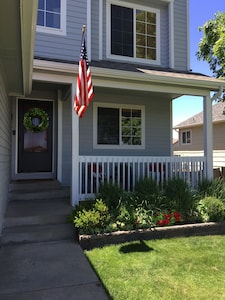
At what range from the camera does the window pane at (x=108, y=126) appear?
341 inches

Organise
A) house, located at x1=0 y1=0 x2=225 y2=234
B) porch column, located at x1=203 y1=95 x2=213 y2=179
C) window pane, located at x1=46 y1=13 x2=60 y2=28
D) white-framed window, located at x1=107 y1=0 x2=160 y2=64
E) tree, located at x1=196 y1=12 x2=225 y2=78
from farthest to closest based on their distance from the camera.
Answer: tree, located at x1=196 y1=12 x2=225 y2=78, white-framed window, located at x1=107 y1=0 x2=160 y2=64, window pane, located at x1=46 y1=13 x2=60 y2=28, porch column, located at x1=203 y1=95 x2=213 y2=179, house, located at x1=0 y1=0 x2=225 y2=234

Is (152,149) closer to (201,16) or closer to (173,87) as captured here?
(173,87)

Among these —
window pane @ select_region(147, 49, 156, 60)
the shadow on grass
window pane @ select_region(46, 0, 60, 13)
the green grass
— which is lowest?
the green grass

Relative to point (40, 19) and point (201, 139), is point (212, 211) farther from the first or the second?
point (201, 139)

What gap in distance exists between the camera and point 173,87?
24.0 feet

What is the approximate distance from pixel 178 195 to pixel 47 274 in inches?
134

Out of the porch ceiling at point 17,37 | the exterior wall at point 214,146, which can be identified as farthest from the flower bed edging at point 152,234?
the exterior wall at point 214,146

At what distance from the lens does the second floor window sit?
889cm

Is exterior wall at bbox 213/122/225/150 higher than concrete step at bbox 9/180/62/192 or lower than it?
higher

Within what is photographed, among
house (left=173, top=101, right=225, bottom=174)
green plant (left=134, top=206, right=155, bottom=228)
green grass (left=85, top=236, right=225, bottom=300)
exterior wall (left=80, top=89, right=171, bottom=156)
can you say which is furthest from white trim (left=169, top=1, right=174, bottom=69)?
house (left=173, top=101, right=225, bottom=174)

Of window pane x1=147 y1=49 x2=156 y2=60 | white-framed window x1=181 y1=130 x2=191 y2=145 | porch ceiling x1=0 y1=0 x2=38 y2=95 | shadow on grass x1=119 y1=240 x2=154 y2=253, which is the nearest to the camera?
porch ceiling x1=0 y1=0 x2=38 y2=95

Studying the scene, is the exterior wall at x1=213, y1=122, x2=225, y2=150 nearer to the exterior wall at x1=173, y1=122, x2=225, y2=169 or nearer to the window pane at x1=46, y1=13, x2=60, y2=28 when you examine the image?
the exterior wall at x1=173, y1=122, x2=225, y2=169

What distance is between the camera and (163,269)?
12.6 ft

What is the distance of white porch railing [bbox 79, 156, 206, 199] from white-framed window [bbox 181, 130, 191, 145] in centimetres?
1535
